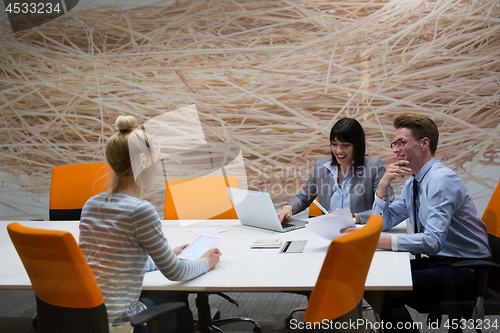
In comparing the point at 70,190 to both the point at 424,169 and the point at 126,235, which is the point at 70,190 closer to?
the point at 126,235

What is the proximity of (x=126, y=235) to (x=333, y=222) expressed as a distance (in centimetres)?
87

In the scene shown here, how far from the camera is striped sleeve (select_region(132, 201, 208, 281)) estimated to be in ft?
4.88

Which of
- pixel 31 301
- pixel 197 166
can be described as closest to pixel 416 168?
pixel 31 301

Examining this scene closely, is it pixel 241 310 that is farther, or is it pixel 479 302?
pixel 241 310

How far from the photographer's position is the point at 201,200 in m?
3.04

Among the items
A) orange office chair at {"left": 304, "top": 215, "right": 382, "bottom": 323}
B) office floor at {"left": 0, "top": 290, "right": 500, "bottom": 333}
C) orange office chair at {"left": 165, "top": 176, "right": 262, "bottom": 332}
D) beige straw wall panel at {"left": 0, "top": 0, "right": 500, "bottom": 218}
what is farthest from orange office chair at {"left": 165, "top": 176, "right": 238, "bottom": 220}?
orange office chair at {"left": 304, "top": 215, "right": 382, "bottom": 323}

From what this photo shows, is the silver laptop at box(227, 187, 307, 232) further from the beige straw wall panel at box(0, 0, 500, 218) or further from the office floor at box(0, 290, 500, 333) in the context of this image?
the beige straw wall panel at box(0, 0, 500, 218)

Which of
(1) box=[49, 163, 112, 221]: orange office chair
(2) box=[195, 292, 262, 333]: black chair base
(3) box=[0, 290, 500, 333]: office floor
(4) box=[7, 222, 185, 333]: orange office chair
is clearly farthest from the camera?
(1) box=[49, 163, 112, 221]: orange office chair

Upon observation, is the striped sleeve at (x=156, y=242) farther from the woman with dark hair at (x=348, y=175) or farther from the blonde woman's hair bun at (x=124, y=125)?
the woman with dark hair at (x=348, y=175)

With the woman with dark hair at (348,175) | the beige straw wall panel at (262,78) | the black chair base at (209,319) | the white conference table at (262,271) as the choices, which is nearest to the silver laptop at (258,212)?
the white conference table at (262,271)

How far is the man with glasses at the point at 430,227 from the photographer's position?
6.22ft

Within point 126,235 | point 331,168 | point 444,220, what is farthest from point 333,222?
point 331,168

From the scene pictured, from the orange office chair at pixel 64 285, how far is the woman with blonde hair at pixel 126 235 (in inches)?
2.1

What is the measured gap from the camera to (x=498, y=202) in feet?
7.34
